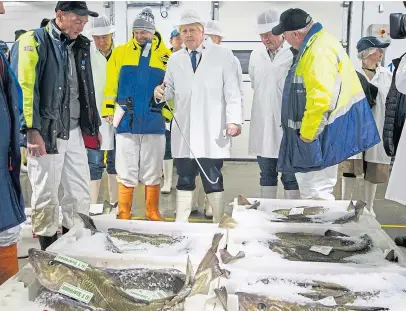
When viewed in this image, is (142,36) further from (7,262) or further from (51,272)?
(51,272)

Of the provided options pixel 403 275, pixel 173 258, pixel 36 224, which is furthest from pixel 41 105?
pixel 403 275

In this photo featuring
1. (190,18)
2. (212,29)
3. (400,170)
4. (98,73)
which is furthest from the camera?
(212,29)

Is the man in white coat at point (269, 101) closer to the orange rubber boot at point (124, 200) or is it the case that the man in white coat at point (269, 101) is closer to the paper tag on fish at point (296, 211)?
the paper tag on fish at point (296, 211)

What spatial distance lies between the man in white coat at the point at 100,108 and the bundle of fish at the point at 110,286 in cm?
305

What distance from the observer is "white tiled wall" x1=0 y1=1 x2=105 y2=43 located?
923 centimetres

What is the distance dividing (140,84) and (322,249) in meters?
2.52

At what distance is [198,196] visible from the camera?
5.75 meters

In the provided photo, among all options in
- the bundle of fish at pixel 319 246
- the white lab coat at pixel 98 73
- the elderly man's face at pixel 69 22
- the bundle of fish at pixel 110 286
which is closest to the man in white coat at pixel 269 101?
the white lab coat at pixel 98 73

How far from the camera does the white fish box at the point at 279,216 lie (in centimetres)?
298

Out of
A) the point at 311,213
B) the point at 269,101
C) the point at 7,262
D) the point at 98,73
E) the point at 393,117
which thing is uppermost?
the point at 98,73

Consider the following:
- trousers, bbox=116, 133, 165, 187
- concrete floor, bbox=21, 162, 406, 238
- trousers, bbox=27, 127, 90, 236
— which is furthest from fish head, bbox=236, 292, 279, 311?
trousers, bbox=116, 133, 165, 187

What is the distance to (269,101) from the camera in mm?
4652

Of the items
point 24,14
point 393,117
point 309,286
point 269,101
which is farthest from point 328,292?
point 24,14

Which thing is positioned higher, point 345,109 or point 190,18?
point 190,18
